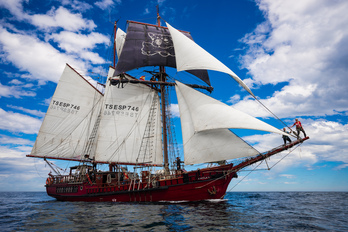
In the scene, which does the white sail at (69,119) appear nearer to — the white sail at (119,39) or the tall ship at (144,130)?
the tall ship at (144,130)

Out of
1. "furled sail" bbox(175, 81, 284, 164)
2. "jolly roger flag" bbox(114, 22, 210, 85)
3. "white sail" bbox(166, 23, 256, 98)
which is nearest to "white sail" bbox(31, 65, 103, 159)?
"jolly roger flag" bbox(114, 22, 210, 85)

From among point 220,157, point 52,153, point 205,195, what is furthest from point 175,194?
point 52,153

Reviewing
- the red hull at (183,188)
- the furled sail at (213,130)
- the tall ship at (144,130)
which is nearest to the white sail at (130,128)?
the tall ship at (144,130)

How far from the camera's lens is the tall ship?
19.6 m

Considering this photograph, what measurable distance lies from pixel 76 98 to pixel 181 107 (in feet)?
65.6

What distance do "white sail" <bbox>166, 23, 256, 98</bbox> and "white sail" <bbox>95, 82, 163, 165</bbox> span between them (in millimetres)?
9163

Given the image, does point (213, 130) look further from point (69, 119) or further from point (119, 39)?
point (119, 39)

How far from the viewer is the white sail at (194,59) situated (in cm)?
2188

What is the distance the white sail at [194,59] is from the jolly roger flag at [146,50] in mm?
6397

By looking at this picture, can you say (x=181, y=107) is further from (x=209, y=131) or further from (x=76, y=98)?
(x=76, y=98)

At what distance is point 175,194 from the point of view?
66.4 ft

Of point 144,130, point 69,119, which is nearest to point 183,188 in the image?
point 144,130

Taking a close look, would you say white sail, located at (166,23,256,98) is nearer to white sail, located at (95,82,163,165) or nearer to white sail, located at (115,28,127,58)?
white sail, located at (95,82,163,165)

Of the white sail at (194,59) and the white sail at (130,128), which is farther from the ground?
the white sail at (194,59)
